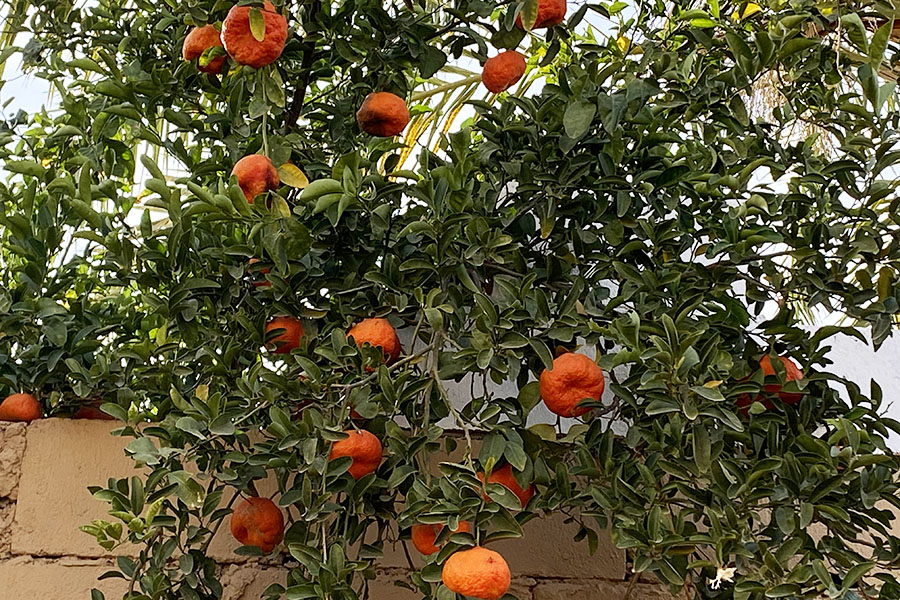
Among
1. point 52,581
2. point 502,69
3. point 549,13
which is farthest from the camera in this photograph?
point 52,581

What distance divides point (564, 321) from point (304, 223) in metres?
0.45

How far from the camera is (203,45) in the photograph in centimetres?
141

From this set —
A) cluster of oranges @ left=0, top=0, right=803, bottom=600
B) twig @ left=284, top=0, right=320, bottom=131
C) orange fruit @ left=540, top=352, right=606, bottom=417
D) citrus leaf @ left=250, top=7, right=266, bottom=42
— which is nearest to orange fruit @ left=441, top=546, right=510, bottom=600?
cluster of oranges @ left=0, top=0, right=803, bottom=600

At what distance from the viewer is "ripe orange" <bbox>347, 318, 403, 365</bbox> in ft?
4.28

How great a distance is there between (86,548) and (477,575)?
3.12ft

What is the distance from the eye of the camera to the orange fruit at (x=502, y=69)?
59.6 inches

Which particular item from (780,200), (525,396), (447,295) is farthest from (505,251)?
(780,200)

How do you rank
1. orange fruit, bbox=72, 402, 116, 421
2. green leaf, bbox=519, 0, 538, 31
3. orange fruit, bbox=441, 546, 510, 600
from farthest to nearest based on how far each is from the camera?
1. orange fruit, bbox=72, 402, 116, 421
2. green leaf, bbox=519, 0, 538, 31
3. orange fruit, bbox=441, 546, 510, 600

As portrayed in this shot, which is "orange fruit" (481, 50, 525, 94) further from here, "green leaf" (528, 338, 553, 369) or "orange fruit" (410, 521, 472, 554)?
"orange fruit" (410, 521, 472, 554)

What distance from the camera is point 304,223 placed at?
141 centimetres

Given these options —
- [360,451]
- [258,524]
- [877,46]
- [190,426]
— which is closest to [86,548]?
[258,524]

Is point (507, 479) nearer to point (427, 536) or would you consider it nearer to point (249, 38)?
point (427, 536)

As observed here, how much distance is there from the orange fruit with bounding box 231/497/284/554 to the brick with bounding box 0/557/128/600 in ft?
1.40

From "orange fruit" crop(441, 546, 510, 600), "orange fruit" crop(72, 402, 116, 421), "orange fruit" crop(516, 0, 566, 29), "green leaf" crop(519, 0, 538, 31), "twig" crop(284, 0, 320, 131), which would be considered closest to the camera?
"orange fruit" crop(441, 546, 510, 600)
